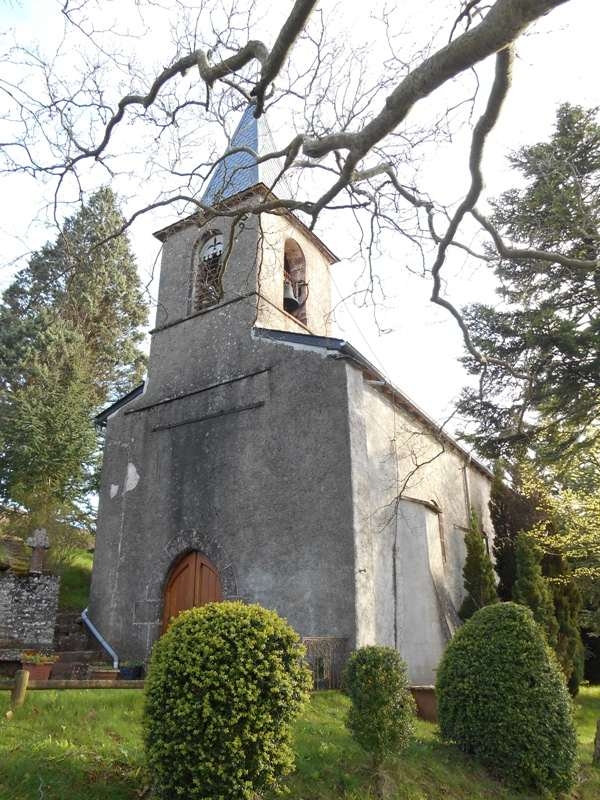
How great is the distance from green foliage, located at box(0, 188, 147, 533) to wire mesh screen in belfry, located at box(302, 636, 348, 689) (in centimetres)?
992

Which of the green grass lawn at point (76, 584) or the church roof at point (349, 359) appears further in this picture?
the green grass lawn at point (76, 584)

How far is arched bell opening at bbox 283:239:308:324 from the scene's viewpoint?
48.9 feet

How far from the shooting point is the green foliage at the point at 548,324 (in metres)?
8.72

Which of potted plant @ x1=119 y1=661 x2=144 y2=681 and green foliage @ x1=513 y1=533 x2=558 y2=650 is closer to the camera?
potted plant @ x1=119 y1=661 x2=144 y2=681

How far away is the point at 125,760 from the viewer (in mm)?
5461

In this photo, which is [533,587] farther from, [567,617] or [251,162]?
[251,162]

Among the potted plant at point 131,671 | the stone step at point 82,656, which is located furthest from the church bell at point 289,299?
the stone step at point 82,656

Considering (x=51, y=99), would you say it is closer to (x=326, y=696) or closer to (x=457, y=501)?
(x=326, y=696)

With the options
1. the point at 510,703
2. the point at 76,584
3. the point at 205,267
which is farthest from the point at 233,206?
the point at 510,703

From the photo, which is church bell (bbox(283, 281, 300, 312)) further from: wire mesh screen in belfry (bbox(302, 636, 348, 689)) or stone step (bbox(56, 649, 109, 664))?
stone step (bbox(56, 649, 109, 664))

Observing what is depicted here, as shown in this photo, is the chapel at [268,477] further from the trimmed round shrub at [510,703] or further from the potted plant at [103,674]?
the trimmed round shrub at [510,703]

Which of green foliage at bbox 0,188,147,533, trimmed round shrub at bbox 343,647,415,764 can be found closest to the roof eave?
green foliage at bbox 0,188,147,533

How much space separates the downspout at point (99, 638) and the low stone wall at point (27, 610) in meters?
1.22

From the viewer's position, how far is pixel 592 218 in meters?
8.85
